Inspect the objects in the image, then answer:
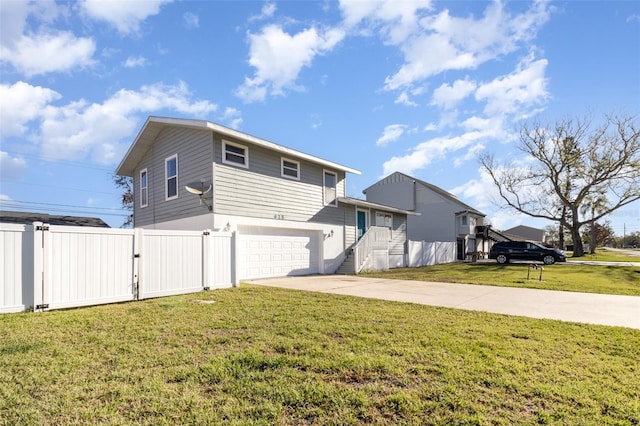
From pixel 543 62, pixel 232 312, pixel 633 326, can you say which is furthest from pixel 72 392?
pixel 543 62

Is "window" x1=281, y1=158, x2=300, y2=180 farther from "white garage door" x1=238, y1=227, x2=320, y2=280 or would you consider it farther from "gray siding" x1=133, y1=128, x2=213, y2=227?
"gray siding" x1=133, y1=128, x2=213, y2=227

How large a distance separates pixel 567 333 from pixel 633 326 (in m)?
1.66

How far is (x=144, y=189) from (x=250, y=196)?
6169 millimetres

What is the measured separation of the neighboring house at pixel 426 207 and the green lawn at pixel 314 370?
25645 millimetres

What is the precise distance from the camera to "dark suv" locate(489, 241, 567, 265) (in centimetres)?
2273

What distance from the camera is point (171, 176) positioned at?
44.1 ft

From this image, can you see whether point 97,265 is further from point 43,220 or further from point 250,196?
point 43,220

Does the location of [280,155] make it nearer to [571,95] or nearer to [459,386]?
[571,95]

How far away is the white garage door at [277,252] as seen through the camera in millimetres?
12141

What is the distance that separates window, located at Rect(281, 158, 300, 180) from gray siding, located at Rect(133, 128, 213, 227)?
3.40m

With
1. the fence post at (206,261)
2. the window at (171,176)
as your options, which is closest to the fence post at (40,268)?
the fence post at (206,261)

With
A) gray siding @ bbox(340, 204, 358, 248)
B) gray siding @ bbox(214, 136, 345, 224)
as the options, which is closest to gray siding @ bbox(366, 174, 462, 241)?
gray siding @ bbox(340, 204, 358, 248)

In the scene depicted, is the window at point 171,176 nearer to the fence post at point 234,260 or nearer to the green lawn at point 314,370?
the fence post at point 234,260

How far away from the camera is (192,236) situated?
28.3 ft
